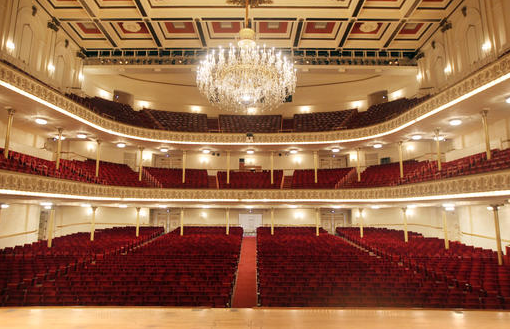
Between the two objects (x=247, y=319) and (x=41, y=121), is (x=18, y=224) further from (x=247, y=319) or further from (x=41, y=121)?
(x=247, y=319)

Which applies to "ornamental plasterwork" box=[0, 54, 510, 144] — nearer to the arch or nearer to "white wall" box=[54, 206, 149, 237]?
the arch

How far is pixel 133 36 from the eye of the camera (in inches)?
671

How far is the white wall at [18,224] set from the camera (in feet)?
45.4

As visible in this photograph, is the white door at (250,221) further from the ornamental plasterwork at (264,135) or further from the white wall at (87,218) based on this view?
the white wall at (87,218)

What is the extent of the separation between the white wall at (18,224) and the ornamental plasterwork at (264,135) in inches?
239

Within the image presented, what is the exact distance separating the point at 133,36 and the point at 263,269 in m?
15.7

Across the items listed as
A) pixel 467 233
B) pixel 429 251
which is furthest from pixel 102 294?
pixel 467 233

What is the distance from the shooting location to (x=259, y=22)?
15.9 m

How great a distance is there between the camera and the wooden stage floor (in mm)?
3824

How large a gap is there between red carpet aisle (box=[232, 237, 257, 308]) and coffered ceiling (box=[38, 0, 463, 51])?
12585 mm

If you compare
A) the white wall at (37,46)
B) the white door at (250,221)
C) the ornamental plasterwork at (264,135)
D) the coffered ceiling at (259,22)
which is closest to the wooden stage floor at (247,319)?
the ornamental plasterwork at (264,135)

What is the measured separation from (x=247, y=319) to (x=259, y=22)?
1573 centimetres

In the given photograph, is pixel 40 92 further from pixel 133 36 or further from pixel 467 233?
pixel 467 233

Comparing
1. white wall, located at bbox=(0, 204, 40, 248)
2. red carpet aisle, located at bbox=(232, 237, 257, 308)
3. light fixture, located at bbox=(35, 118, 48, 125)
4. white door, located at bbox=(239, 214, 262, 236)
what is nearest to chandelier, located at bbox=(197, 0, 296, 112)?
red carpet aisle, located at bbox=(232, 237, 257, 308)
